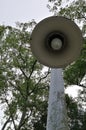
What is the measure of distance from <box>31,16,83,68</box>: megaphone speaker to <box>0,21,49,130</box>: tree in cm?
1134

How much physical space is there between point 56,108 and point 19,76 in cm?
1291

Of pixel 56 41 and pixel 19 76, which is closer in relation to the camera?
pixel 56 41

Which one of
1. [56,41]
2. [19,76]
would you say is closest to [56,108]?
[56,41]

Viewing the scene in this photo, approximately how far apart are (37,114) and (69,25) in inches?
584

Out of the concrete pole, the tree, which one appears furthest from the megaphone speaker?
the tree

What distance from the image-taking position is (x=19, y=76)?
53.5 feet

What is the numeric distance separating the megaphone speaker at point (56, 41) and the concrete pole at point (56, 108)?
476 mm

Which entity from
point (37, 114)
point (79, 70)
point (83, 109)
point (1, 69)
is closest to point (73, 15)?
point (79, 70)

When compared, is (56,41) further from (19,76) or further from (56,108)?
(19,76)

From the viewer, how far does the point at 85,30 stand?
39.7 feet

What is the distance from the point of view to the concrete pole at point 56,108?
3.43 metres

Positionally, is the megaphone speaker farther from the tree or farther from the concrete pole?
the tree

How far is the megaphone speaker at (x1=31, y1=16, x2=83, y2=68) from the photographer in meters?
3.29

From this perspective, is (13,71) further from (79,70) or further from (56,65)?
(56,65)
